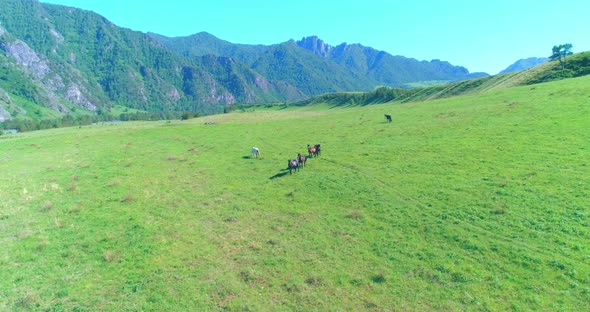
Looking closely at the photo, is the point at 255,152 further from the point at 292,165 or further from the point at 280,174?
the point at 292,165

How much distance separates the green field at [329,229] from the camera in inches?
612

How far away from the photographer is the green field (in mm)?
15555

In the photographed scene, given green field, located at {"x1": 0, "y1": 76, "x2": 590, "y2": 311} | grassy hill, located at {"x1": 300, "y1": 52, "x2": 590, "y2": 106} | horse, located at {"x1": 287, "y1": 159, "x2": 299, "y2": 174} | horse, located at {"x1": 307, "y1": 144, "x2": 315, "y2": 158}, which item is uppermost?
grassy hill, located at {"x1": 300, "y1": 52, "x2": 590, "y2": 106}

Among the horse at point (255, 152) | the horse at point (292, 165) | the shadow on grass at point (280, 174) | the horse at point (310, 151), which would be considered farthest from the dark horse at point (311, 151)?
the horse at point (255, 152)

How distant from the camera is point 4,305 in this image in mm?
15578

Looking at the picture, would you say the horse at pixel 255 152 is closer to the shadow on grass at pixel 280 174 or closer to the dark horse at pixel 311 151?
the dark horse at pixel 311 151

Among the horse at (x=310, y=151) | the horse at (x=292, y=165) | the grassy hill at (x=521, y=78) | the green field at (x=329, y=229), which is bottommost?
the green field at (x=329, y=229)

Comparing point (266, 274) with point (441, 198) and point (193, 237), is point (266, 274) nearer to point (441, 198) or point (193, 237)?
point (193, 237)

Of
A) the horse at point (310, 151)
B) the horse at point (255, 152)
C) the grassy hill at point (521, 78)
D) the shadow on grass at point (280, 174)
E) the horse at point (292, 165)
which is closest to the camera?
the shadow on grass at point (280, 174)

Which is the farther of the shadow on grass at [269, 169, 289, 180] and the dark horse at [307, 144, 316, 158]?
the dark horse at [307, 144, 316, 158]

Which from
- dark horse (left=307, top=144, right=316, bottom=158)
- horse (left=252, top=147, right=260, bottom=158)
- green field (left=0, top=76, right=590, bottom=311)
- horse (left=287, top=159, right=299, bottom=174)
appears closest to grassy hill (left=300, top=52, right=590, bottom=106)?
green field (left=0, top=76, right=590, bottom=311)

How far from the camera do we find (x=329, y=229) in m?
21.7

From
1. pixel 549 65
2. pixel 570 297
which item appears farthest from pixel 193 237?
pixel 549 65

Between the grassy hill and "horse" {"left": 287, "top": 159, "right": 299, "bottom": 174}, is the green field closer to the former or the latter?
"horse" {"left": 287, "top": 159, "right": 299, "bottom": 174}
